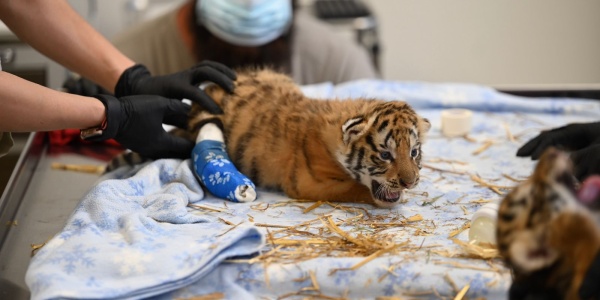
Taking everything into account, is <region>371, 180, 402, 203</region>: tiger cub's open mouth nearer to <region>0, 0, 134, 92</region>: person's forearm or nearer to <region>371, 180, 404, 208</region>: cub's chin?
<region>371, 180, 404, 208</region>: cub's chin

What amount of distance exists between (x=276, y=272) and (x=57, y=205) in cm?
98

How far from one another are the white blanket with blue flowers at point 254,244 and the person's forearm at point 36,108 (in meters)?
0.22

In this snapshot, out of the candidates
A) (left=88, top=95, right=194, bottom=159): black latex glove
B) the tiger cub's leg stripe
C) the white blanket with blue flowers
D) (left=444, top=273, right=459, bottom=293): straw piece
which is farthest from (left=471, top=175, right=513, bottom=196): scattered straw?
(left=88, top=95, right=194, bottom=159): black latex glove

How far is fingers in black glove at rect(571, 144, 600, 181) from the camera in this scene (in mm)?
2031

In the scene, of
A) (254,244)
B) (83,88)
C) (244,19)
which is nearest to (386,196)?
(254,244)

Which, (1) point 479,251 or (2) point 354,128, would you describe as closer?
(1) point 479,251

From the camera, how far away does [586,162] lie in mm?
2070

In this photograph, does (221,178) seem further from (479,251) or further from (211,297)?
(479,251)

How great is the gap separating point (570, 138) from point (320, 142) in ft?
2.81

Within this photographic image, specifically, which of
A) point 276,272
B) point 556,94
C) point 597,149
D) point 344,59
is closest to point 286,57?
point 344,59

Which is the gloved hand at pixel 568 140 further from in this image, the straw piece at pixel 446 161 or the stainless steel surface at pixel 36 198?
the stainless steel surface at pixel 36 198

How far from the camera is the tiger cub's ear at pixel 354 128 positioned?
213 cm

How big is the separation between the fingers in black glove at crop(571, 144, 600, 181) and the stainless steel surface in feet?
4.95

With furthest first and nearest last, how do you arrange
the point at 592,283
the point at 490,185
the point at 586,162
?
Answer: the point at 490,185
the point at 586,162
the point at 592,283
